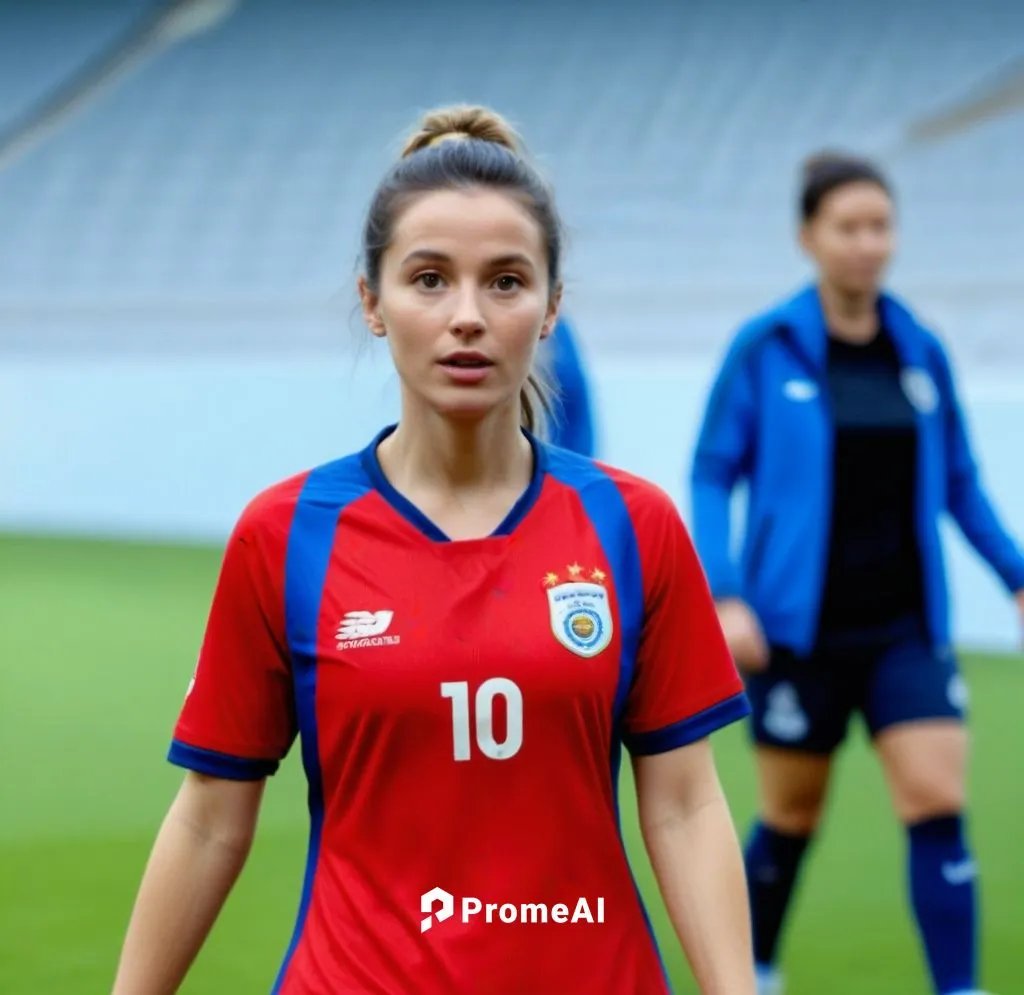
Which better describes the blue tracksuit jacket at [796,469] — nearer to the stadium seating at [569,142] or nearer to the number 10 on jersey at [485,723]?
the number 10 on jersey at [485,723]

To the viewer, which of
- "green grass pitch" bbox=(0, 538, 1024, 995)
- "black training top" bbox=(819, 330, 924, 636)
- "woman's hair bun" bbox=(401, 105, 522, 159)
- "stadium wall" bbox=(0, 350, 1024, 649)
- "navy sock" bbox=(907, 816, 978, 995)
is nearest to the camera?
"woman's hair bun" bbox=(401, 105, 522, 159)

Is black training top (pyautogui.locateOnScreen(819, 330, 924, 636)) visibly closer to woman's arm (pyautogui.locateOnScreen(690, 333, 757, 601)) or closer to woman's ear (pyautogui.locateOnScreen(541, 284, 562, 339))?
woman's arm (pyautogui.locateOnScreen(690, 333, 757, 601))

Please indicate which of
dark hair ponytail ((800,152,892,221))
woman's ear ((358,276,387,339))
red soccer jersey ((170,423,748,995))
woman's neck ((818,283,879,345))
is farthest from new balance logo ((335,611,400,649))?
dark hair ponytail ((800,152,892,221))

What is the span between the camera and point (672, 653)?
231 cm

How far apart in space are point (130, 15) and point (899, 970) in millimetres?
20644

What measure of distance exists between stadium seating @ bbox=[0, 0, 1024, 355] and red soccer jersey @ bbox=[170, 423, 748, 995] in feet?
42.8

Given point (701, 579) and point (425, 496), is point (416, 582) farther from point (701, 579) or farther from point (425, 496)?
point (701, 579)

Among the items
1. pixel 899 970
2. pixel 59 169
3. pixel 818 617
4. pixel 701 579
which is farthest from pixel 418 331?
pixel 59 169

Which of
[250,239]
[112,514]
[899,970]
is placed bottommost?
[899,970]

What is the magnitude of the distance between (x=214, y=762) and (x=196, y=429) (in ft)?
51.2

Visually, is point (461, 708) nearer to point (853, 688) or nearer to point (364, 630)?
point (364, 630)

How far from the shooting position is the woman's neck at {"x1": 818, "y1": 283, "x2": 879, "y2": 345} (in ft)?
15.3

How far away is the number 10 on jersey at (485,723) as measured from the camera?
220cm

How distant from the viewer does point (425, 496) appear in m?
2.36
